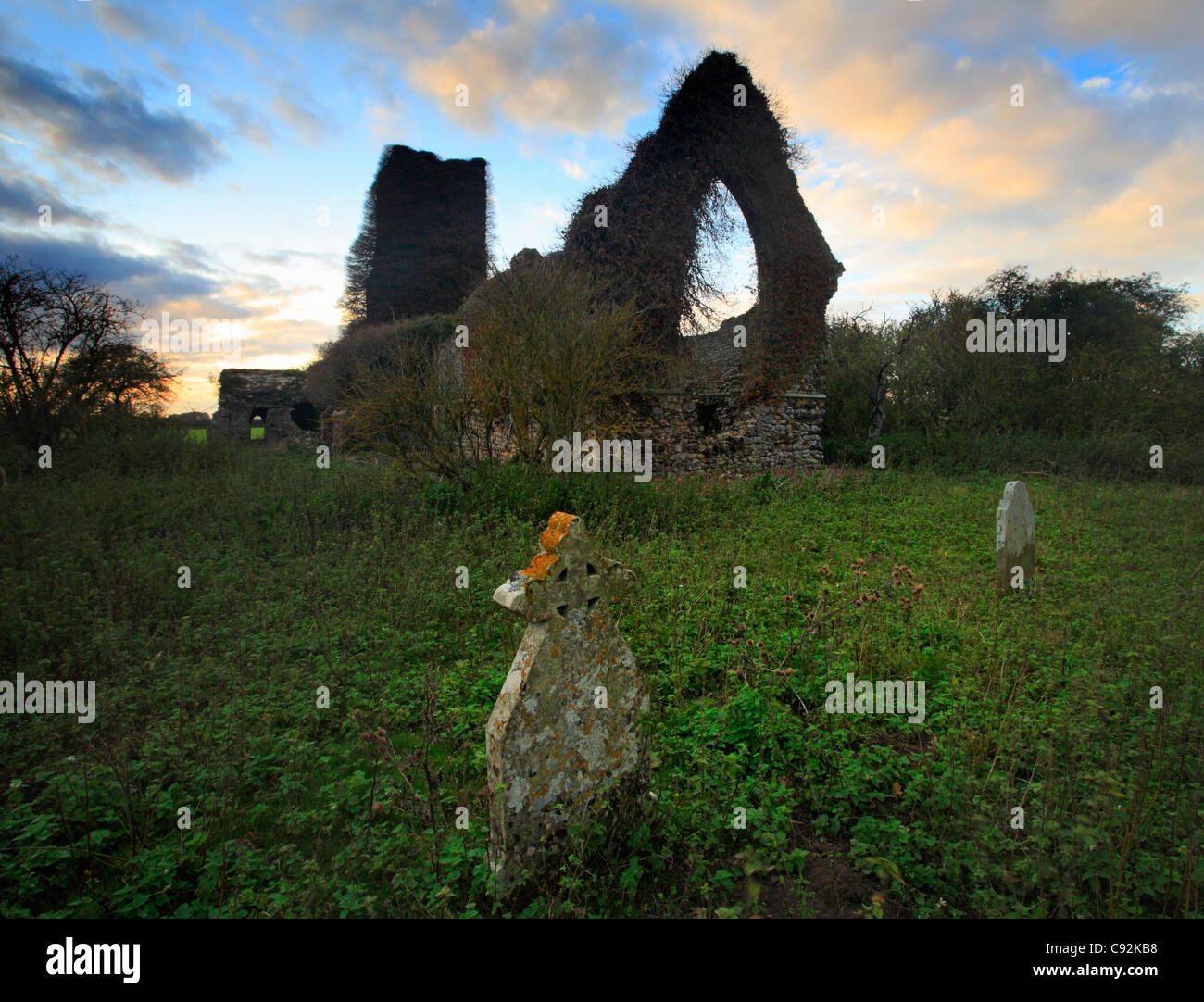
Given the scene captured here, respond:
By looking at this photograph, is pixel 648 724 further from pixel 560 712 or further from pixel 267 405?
pixel 267 405

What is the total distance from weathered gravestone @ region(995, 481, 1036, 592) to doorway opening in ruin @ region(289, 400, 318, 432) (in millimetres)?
30826

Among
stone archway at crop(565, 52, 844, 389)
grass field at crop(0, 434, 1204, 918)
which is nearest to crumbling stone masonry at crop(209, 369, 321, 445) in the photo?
stone archway at crop(565, 52, 844, 389)

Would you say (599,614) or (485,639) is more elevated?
(599,614)

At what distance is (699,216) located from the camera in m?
16.8

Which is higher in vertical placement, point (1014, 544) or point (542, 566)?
point (542, 566)

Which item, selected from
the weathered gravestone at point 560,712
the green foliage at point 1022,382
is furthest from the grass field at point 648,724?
the green foliage at point 1022,382

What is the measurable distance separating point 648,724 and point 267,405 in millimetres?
31966

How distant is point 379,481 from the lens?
34.9 ft

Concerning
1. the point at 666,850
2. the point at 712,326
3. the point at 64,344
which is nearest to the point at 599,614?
the point at 666,850

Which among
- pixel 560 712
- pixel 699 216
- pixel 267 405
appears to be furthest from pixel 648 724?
pixel 267 405

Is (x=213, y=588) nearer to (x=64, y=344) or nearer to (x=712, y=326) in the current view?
(x=64, y=344)

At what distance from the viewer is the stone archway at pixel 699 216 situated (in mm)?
16188

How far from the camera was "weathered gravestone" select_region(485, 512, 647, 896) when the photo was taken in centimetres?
260
